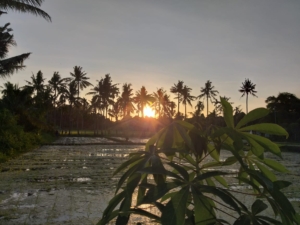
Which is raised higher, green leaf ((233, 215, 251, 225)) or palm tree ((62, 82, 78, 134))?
palm tree ((62, 82, 78, 134))

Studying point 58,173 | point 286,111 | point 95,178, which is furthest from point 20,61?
point 286,111

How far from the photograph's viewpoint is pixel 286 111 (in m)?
41.3

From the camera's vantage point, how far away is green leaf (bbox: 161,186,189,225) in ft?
2.98

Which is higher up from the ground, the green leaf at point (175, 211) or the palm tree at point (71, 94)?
the palm tree at point (71, 94)

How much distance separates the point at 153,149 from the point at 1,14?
1493cm

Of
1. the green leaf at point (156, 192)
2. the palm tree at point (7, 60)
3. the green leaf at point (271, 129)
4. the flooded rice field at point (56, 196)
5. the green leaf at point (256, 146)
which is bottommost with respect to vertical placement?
the flooded rice field at point (56, 196)

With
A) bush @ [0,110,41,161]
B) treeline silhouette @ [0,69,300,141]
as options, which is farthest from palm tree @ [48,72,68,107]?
bush @ [0,110,41,161]

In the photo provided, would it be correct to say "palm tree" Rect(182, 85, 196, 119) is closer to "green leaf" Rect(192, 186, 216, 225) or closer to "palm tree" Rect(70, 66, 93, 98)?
"palm tree" Rect(70, 66, 93, 98)

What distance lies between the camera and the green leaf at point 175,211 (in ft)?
2.98

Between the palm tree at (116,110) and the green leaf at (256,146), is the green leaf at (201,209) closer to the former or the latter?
the green leaf at (256,146)

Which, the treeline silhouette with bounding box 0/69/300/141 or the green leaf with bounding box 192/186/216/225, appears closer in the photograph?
the green leaf with bounding box 192/186/216/225

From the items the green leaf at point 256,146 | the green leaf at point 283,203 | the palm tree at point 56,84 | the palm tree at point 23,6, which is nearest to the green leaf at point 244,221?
the green leaf at point 283,203

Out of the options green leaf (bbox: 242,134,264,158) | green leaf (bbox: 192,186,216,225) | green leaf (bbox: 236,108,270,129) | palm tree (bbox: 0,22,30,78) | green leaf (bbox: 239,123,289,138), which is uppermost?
palm tree (bbox: 0,22,30,78)

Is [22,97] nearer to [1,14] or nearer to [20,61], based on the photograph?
[20,61]
